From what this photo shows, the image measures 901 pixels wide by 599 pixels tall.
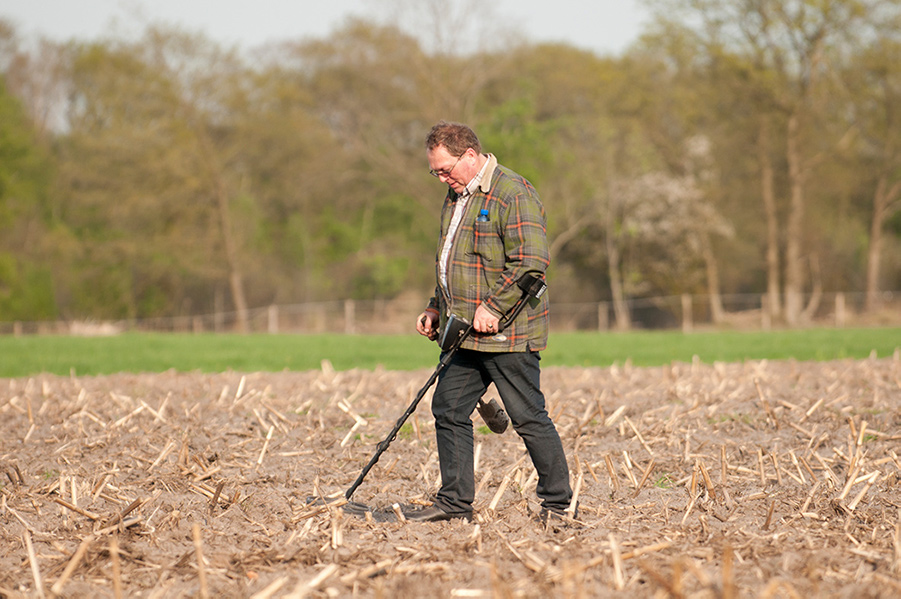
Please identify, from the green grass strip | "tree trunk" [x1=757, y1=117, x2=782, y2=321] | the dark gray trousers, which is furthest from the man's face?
"tree trunk" [x1=757, y1=117, x2=782, y2=321]

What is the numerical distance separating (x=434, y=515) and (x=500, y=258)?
142cm

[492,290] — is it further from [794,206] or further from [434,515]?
[794,206]

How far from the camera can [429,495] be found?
527cm

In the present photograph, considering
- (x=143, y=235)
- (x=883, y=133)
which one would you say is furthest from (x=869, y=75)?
(x=143, y=235)

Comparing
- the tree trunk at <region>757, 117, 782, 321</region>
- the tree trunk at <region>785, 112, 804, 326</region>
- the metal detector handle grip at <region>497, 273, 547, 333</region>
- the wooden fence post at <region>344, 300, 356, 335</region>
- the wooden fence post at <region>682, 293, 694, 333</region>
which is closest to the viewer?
the metal detector handle grip at <region>497, 273, 547, 333</region>

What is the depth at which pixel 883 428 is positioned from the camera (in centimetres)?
668

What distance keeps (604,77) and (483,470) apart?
36497 millimetres

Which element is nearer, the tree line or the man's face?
the man's face

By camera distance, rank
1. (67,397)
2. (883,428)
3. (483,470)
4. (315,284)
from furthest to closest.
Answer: (315,284) < (67,397) < (883,428) < (483,470)

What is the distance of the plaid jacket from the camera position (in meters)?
4.53

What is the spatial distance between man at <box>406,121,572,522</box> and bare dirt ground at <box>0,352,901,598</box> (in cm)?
21

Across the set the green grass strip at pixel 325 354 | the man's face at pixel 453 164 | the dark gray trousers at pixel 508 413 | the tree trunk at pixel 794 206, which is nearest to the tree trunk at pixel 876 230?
the tree trunk at pixel 794 206

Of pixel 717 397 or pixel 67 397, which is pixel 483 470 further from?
pixel 67 397

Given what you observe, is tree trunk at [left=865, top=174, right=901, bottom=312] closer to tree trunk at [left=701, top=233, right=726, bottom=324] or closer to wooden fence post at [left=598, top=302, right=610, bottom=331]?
tree trunk at [left=701, top=233, right=726, bottom=324]
